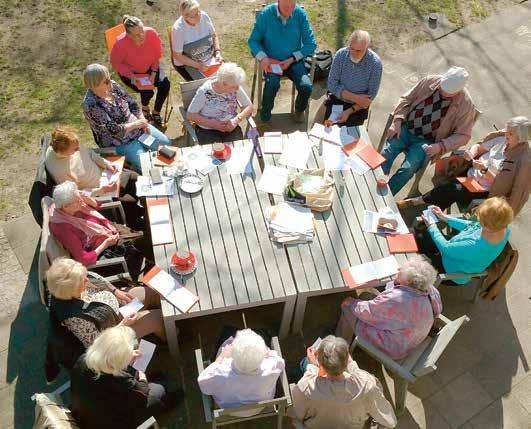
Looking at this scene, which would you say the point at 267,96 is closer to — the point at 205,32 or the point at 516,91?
the point at 205,32

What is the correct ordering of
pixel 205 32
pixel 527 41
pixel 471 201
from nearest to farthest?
pixel 471 201
pixel 205 32
pixel 527 41

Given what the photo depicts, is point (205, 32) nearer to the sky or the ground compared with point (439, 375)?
nearer to the sky

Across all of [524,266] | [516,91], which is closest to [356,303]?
[524,266]

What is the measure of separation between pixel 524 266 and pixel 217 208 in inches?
132

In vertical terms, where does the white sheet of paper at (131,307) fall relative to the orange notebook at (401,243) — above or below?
below

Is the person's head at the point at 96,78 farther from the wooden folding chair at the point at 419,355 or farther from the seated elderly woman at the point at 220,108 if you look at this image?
the wooden folding chair at the point at 419,355

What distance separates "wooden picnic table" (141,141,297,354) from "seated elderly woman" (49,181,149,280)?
535 mm

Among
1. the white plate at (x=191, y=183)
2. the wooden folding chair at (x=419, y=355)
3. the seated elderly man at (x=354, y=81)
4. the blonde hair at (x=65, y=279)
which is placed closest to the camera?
the blonde hair at (x=65, y=279)

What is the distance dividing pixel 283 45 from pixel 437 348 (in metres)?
4.10

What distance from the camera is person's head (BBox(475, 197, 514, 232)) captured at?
13.6 ft

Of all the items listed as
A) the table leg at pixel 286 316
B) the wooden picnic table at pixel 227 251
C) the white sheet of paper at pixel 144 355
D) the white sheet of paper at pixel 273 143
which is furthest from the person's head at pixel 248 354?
the white sheet of paper at pixel 273 143

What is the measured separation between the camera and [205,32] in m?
6.25

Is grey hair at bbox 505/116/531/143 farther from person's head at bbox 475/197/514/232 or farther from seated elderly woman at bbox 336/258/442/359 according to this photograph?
seated elderly woman at bbox 336/258/442/359

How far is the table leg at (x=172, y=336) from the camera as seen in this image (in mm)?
4054
